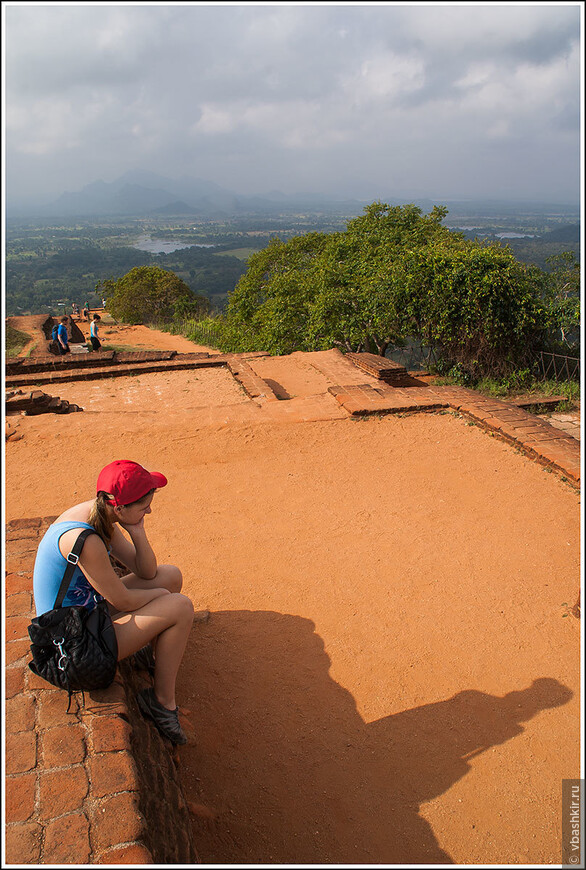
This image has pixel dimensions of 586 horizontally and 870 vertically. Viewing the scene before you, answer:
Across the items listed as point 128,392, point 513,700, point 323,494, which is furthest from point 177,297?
point 513,700

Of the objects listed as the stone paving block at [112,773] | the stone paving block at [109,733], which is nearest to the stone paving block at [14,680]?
the stone paving block at [109,733]

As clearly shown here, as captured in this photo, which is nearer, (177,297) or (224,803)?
(224,803)

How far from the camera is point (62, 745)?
1.90 metres

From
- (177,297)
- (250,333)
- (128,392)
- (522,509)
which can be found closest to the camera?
(522,509)

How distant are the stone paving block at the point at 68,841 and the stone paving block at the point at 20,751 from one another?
25cm

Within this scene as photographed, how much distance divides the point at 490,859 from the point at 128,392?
7265 mm

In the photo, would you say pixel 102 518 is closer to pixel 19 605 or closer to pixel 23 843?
pixel 19 605

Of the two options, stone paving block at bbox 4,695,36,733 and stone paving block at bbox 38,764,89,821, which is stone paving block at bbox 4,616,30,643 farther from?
stone paving block at bbox 38,764,89,821

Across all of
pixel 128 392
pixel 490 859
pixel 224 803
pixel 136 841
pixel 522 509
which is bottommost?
pixel 490 859

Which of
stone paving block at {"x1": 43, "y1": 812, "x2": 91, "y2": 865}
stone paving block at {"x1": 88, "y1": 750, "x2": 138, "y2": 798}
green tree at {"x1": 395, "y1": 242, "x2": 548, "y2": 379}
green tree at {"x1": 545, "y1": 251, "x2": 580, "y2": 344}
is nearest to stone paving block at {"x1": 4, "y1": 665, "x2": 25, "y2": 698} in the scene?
stone paving block at {"x1": 88, "y1": 750, "x2": 138, "y2": 798}

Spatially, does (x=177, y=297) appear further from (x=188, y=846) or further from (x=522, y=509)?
(x=188, y=846)

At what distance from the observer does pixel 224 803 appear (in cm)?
230

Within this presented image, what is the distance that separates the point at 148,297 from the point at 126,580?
30.3 meters

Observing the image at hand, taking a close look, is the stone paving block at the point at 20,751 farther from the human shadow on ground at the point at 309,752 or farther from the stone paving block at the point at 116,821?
the human shadow on ground at the point at 309,752
